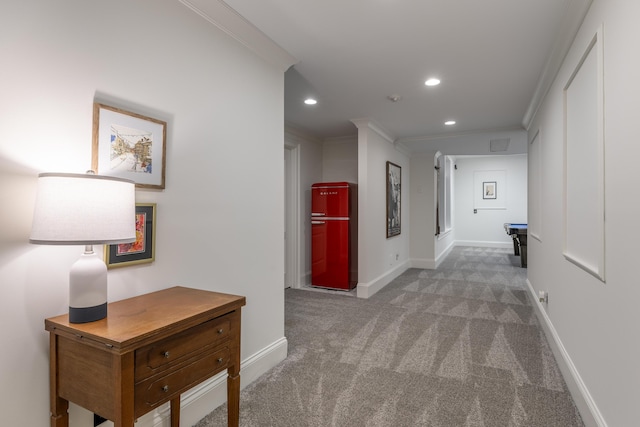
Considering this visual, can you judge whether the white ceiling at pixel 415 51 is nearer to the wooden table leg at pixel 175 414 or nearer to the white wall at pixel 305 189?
the white wall at pixel 305 189

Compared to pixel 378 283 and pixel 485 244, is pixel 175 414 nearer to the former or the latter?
pixel 378 283

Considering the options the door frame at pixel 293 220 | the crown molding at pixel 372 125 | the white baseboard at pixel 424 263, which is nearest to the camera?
the crown molding at pixel 372 125

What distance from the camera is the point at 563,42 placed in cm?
230

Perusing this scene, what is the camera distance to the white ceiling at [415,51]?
2.04m

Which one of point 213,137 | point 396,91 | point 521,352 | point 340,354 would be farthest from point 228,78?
point 521,352

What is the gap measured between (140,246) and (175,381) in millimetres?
657

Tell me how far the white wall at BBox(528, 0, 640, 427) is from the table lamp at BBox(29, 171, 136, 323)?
191 centimetres

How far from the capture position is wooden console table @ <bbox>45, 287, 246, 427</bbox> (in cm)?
110

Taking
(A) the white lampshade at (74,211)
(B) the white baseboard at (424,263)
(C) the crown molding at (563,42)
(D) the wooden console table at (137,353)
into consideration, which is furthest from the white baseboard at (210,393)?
(B) the white baseboard at (424,263)

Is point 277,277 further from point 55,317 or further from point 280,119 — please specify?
point 55,317

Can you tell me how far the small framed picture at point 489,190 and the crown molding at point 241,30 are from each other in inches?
347

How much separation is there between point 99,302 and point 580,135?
8.88 feet

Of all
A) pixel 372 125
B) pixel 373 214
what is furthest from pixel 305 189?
pixel 372 125

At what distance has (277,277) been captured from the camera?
8.59 feet
